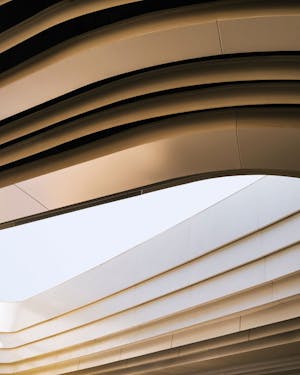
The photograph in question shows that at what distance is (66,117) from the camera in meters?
3.77

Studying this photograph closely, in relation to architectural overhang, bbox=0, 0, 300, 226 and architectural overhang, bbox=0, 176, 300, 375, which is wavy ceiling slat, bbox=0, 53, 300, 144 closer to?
architectural overhang, bbox=0, 0, 300, 226

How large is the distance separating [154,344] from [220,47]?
229 inches

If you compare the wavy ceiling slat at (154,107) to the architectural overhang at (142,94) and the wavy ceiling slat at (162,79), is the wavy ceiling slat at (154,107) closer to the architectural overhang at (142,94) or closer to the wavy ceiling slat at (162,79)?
the architectural overhang at (142,94)

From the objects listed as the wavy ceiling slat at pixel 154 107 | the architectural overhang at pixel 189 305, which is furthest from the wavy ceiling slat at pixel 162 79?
the architectural overhang at pixel 189 305

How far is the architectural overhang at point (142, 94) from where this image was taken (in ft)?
9.59

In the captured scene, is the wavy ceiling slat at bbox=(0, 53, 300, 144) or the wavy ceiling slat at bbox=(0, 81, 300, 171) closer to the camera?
the wavy ceiling slat at bbox=(0, 53, 300, 144)

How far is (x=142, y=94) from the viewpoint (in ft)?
11.4

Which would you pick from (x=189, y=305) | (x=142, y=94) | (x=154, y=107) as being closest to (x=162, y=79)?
(x=142, y=94)

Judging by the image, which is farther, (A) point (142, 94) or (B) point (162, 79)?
(A) point (142, 94)

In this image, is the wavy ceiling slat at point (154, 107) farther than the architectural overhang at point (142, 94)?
Yes

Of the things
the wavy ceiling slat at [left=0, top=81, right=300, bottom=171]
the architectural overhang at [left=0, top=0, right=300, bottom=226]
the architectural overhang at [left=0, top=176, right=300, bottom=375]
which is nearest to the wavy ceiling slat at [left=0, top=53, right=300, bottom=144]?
the architectural overhang at [left=0, top=0, right=300, bottom=226]

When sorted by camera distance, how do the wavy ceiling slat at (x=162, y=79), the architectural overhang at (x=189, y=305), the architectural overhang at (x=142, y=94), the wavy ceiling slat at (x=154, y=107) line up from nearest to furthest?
1. the architectural overhang at (x=142, y=94)
2. the wavy ceiling slat at (x=162, y=79)
3. the wavy ceiling slat at (x=154, y=107)
4. the architectural overhang at (x=189, y=305)

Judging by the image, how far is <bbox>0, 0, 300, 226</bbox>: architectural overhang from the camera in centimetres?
292

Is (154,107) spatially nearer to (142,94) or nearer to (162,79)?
(142,94)
